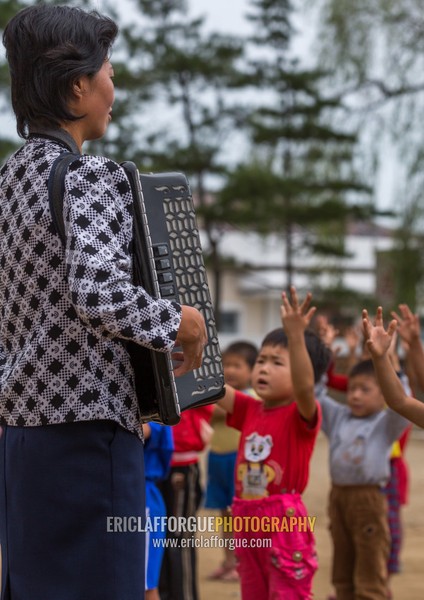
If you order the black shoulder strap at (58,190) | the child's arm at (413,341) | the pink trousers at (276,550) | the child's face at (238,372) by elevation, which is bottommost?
the pink trousers at (276,550)

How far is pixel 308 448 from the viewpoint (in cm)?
412

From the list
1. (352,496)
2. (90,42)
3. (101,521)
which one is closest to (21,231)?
(90,42)

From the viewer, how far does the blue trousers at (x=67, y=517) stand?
2377 millimetres

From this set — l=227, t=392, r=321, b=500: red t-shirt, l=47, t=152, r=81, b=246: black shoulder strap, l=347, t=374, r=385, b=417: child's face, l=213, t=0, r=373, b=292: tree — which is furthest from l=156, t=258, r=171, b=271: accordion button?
l=213, t=0, r=373, b=292: tree

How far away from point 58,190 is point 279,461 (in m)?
2.03

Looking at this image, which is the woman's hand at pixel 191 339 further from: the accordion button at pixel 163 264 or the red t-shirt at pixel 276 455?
the red t-shirt at pixel 276 455

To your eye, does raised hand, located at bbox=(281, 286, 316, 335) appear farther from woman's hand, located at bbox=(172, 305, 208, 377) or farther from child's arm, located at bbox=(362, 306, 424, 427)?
woman's hand, located at bbox=(172, 305, 208, 377)

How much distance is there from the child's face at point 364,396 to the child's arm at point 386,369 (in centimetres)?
172

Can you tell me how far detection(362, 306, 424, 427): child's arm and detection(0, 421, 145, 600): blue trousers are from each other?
1194 millimetres

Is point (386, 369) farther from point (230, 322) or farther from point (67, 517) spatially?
point (230, 322)

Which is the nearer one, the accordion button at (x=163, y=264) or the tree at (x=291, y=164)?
the accordion button at (x=163, y=264)

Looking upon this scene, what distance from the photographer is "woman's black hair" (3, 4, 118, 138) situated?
2.48 m

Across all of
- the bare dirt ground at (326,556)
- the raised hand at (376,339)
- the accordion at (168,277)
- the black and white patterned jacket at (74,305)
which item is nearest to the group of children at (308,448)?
the raised hand at (376,339)

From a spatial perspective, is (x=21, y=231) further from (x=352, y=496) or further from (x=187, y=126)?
(x=187, y=126)
